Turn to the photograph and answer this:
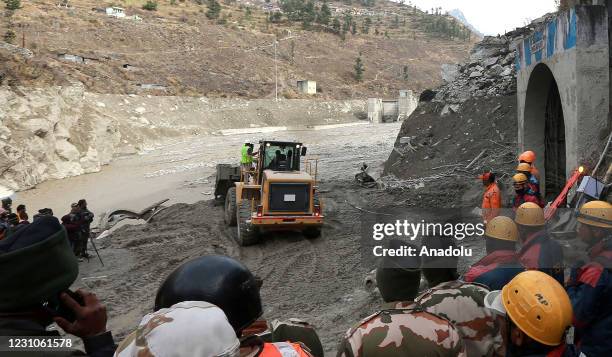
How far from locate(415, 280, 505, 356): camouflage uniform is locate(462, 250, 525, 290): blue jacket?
0.44 meters

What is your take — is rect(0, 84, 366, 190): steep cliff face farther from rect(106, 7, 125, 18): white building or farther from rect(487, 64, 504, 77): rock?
rect(106, 7, 125, 18): white building

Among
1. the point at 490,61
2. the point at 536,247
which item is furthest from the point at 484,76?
the point at 536,247

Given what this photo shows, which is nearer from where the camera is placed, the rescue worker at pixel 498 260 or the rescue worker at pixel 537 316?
the rescue worker at pixel 537 316

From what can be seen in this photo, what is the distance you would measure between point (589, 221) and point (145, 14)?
78594 millimetres

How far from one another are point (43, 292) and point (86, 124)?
2888 cm

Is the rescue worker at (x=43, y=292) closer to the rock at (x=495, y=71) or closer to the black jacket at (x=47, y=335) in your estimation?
the black jacket at (x=47, y=335)

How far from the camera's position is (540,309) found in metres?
2.08

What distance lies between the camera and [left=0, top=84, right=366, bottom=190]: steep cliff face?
21547 millimetres

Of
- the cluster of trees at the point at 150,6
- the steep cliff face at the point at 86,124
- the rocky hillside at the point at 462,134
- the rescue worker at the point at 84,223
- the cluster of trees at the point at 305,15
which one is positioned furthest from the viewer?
the cluster of trees at the point at 305,15

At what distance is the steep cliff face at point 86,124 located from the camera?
2155cm

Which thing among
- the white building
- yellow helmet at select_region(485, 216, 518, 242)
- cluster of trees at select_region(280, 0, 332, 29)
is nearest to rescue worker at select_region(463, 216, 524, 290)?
yellow helmet at select_region(485, 216, 518, 242)

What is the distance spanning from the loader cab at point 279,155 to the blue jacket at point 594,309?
8.91m

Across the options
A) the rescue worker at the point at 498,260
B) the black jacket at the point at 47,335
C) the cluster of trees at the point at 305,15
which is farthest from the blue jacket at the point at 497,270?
the cluster of trees at the point at 305,15

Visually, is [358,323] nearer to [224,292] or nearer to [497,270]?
[224,292]
